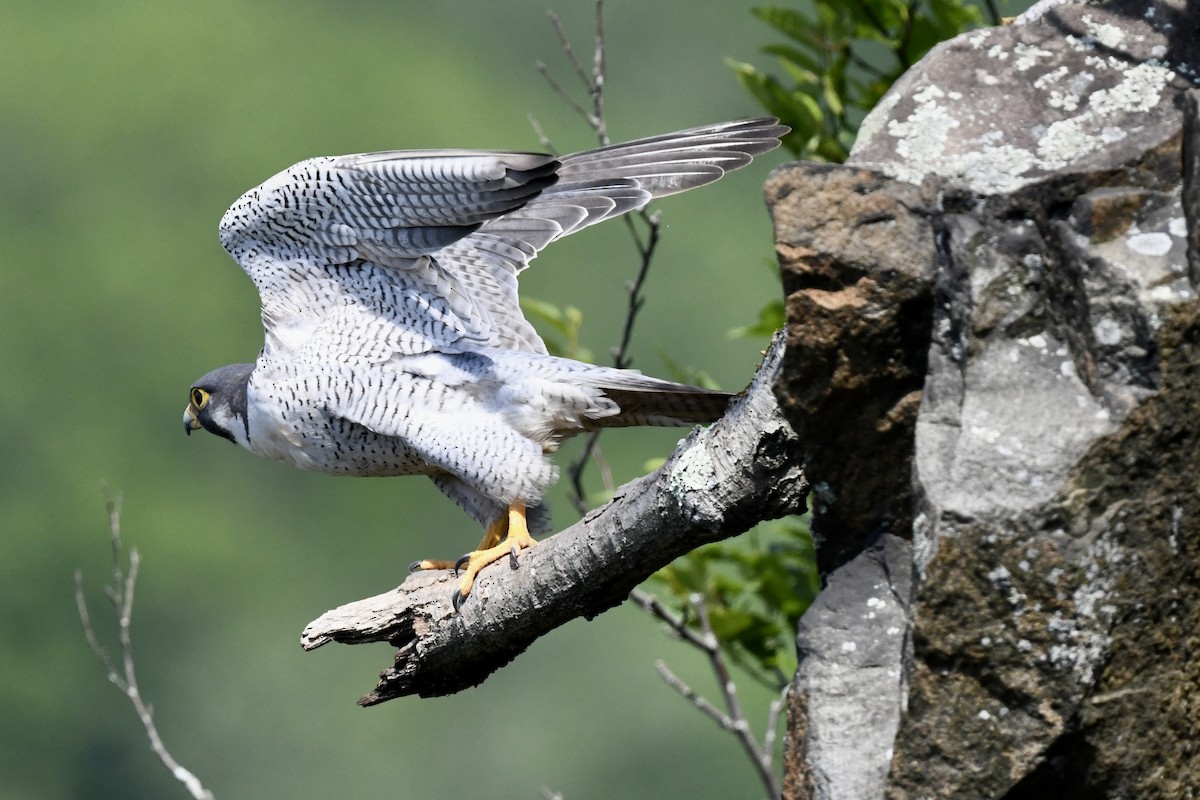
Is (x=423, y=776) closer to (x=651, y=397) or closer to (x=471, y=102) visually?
(x=471, y=102)

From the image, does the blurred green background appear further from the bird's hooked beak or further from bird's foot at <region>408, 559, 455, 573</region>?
bird's foot at <region>408, 559, 455, 573</region>

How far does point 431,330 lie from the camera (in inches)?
170

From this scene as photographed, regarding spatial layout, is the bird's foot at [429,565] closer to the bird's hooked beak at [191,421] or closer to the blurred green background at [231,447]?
the bird's hooked beak at [191,421]

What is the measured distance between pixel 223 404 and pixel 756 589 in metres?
1.82

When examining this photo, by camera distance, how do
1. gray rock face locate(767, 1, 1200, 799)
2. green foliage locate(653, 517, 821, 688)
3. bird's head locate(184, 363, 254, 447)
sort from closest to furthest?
1. gray rock face locate(767, 1, 1200, 799)
2. green foliage locate(653, 517, 821, 688)
3. bird's head locate(184, 363, 254, 447)

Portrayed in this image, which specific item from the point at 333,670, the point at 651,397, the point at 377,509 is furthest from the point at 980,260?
the point at 377,509

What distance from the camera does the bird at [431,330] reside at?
3.96 m

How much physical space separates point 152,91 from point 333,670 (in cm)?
1425

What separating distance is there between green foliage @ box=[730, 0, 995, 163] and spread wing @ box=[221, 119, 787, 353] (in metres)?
0.45

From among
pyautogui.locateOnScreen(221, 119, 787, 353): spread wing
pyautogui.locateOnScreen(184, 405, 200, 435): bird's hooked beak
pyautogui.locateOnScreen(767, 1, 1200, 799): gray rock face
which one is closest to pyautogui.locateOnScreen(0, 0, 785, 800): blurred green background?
pyautogui.locateOnScreen(184, 405, 200, 435): bird's hooked beak

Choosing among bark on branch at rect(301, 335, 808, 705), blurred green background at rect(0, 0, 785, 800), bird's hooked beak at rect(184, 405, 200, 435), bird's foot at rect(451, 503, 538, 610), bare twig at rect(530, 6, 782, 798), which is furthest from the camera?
blurred green background at rect(0, 0, 785, 800)

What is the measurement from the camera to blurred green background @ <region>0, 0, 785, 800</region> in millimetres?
23688

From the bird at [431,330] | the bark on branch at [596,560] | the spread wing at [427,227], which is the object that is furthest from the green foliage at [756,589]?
the bark on branch at [596,560]

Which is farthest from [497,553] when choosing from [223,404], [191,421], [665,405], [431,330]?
[191,421]
